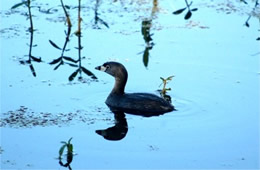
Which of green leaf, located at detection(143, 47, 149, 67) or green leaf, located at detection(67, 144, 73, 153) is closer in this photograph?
green leaf, located at detection(67, 144, 73, 153)

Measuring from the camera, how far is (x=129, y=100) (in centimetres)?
920

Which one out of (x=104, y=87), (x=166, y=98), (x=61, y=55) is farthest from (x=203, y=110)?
(x=61, y=55)

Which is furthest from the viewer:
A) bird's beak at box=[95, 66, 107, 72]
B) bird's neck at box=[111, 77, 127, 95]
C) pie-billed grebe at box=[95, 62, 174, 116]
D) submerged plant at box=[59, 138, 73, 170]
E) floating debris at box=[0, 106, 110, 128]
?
bird's beak at box=[95, 66, 107, 72]

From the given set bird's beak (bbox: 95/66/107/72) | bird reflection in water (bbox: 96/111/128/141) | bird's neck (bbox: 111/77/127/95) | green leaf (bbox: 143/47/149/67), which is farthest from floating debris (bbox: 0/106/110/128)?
green leaf (bbox: 143/47/149/67)

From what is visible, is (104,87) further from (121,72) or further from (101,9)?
(101,9)

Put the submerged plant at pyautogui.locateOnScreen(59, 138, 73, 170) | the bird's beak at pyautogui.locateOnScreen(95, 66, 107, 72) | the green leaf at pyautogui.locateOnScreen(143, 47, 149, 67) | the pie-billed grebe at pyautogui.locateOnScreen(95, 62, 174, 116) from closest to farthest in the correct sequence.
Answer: the submerged plant at pyautogui.locateOnScreen(59, 138, 73, 170)
the pie-billed grebe at pyautogui.locateOnScreen(95, 62, 174, 116)
the bird's beak at pyautogui.locateOnScreen(95, 66, 107, 72)
the green leaf at pyautogui.locateOnScreen(143, 47, 149, 67)

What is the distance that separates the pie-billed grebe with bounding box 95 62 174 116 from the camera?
356 inches

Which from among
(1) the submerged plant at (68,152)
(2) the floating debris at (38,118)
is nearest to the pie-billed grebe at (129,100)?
(2) the floating debris at (38,118)

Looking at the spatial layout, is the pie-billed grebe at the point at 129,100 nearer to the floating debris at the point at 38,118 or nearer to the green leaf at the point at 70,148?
the floating debris at the point at 38,118

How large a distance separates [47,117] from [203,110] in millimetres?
1538

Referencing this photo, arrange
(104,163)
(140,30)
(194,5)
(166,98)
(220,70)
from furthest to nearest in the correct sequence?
(194,5)
(140,30)
(220,70)
(166,98)
(104,163)

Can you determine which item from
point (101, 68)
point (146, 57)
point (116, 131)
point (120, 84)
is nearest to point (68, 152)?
point (116, 131)

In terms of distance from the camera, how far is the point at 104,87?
9641 millimetres

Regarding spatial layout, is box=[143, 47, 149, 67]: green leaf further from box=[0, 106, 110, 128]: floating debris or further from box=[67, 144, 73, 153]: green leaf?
box=[67, 144, 73, 153]: green leaf
